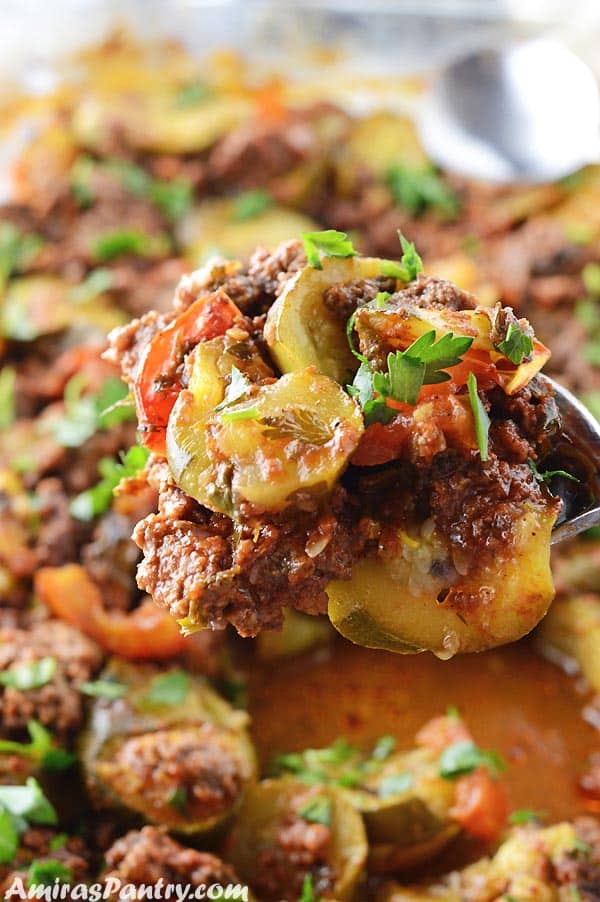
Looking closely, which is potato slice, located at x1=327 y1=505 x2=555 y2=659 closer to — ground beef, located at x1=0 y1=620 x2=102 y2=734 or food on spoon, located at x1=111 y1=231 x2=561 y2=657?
food on spoon, located at x1=111 y1=231 x2=561 y2=657

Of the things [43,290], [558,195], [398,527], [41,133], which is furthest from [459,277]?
[398,527]

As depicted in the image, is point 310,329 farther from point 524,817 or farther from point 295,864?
point 524,817

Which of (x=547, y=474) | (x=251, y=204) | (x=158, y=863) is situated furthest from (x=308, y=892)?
(x=251, y=204)

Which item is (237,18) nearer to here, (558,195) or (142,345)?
(558,195)

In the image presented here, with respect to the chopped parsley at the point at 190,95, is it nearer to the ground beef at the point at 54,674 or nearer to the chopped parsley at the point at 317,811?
the ground beef at the point at 54,674

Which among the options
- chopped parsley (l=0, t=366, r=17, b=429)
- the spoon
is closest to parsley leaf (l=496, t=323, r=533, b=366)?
chopped parsley (l=0, t=366, r=17, b=429)
